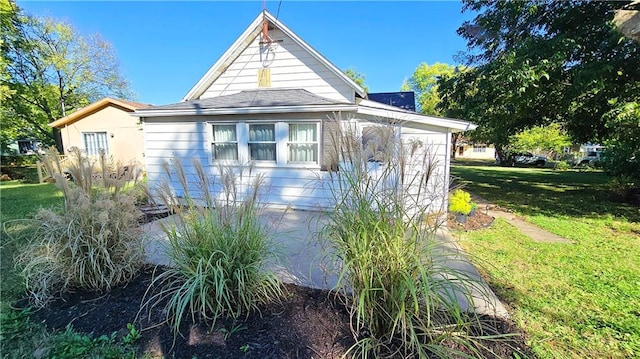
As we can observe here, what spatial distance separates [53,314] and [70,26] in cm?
2258

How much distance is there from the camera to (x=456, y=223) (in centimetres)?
548

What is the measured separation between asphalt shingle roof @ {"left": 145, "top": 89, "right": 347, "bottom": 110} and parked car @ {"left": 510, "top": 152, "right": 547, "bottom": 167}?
90.9 ft

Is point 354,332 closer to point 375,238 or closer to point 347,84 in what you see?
point 375,238

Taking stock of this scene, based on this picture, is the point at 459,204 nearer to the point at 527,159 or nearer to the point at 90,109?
the point at 90,109

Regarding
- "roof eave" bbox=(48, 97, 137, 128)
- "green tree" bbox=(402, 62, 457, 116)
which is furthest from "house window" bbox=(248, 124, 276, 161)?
"green tree" bbox=(402, 62, 457, 116)

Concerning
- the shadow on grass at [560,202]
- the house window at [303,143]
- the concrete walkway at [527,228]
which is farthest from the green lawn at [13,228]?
the concrete walkway at [527,228]

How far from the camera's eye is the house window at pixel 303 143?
255 inches

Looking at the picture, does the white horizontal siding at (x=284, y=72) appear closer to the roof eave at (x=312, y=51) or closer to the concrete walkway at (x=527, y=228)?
the roof eave at (x=312, y=51)

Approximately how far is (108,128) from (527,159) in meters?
34.9

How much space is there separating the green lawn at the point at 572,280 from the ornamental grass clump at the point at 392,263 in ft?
2.40

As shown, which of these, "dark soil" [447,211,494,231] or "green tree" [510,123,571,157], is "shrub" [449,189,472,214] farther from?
"green tree" [510,123,571,157]

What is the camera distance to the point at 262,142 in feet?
22.1

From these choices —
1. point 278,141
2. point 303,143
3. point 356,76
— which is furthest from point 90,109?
point 356,76

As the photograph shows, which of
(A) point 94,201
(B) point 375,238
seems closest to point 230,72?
(A) point 94,201
